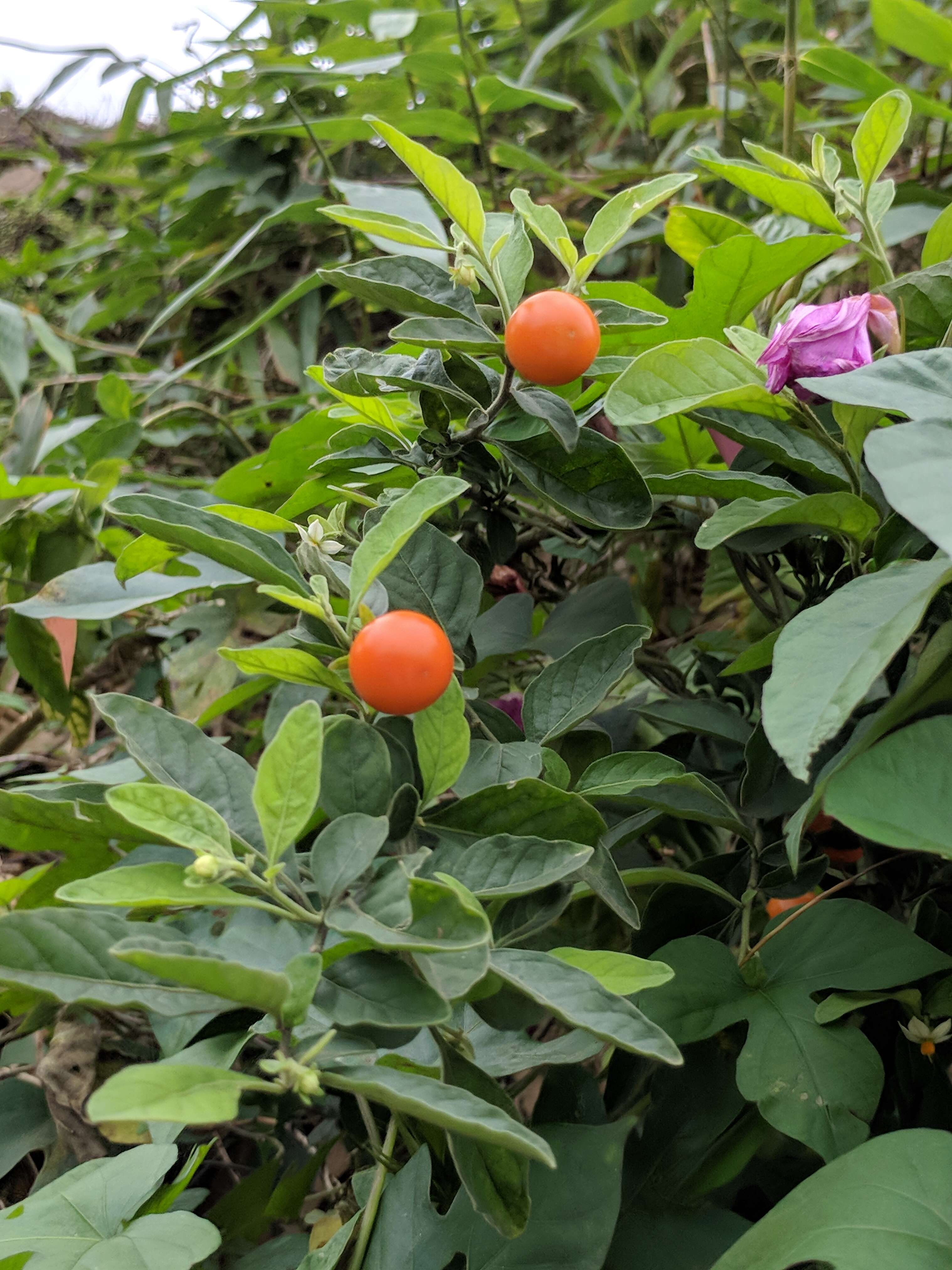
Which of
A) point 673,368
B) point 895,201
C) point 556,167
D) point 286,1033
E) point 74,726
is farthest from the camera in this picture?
point 556,167

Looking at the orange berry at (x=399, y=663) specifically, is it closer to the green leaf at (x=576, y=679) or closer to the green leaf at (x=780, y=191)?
the green leaf at (x=576, y=679)

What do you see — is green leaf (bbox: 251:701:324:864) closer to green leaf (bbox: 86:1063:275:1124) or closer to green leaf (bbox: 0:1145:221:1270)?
green leaf (bbox: 86:1063:275:1124)

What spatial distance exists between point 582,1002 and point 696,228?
454 mm

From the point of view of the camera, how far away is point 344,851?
293 mm

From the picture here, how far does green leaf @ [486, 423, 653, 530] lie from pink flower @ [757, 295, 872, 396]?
0.07 metres

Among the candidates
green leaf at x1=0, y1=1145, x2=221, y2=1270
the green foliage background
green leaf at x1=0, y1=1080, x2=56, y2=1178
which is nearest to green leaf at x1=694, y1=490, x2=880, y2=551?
the green foliage background

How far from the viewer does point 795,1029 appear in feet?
1.28

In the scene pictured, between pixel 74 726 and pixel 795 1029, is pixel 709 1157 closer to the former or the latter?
pixel 795 1029

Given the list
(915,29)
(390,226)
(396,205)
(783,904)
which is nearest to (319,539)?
(390,226)

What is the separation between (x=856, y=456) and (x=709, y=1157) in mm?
344

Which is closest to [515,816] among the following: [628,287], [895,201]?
[628,287]

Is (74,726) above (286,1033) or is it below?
below

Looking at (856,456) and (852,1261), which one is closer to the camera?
(852,1261)

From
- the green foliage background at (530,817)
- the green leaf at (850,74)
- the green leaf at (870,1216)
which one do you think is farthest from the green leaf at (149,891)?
the green leaf at (850,74)
